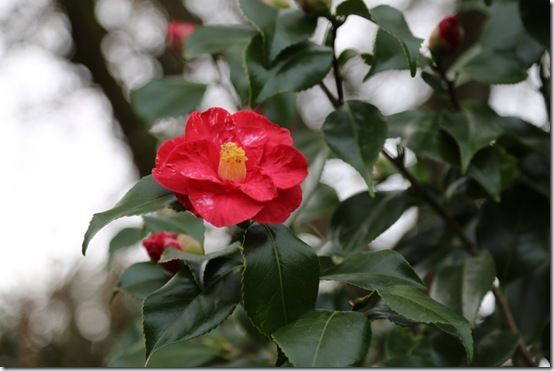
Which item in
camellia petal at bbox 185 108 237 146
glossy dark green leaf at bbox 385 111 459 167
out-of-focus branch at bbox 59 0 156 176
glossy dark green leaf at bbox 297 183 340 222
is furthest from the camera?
out-of-focus branch at bbox 59 0 156 176

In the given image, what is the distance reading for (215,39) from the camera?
38.7 inches

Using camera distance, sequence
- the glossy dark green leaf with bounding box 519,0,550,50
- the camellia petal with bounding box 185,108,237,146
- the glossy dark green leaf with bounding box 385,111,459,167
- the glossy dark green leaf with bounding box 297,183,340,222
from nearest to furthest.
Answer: the camellia petal with bounding box 185,108,237,146, the glossy dark green leaf with bounding box 385,111,459,167, the glossy dark green leaf with bounding box 519,0,550,50, the glossy dark green leaf with bounding box 297,183,340,222

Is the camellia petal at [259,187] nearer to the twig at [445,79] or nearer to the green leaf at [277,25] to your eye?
the green leaf at [277,25]

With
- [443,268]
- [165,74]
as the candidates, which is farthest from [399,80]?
[443,268]

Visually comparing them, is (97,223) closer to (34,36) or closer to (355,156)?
(355,156)

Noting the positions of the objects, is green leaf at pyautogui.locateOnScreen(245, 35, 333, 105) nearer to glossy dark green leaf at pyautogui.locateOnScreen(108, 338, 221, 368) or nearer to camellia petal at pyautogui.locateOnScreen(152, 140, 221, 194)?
camellia petal at pyautogui.locateOnScreen(152, 140, 221, 194)

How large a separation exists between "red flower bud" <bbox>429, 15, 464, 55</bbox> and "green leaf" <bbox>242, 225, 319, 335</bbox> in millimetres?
410

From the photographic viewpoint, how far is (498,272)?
98 cm

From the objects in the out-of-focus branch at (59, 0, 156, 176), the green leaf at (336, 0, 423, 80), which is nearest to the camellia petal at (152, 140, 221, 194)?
the green leaf at (336, 0, 423, 80)

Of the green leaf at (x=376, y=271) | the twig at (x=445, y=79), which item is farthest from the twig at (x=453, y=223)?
the green leaf at (x=376, y=271)

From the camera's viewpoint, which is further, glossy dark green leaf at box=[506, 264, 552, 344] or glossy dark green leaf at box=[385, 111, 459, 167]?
glossy dark green leaf at box=[506, 264, 552, 344]

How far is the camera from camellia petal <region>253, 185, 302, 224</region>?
617mm

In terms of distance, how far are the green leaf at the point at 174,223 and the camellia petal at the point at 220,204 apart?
0.69 ft

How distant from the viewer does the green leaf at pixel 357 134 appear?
737 millimetres
